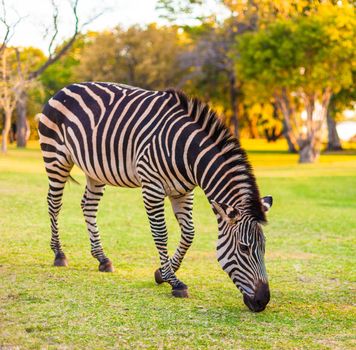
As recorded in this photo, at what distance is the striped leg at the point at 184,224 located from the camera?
7020 mm

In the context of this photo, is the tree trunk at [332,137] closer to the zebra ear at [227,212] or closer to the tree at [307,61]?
the tree at [307,61]

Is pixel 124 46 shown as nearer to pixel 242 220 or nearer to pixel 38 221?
pixel 38 221

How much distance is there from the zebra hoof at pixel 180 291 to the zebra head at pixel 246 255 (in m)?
0.73

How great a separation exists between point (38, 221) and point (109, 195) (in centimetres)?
593

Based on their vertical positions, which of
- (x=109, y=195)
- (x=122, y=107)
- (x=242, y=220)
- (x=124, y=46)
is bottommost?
(x=109, y=195)

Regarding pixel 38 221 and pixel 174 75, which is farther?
pixel 174 75

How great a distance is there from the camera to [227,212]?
19.1 feet

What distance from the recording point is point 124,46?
178 ft

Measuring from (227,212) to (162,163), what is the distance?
42.4 inches

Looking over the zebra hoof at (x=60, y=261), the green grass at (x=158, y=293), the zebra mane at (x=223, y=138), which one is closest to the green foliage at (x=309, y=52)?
the green grass at (x=158, y=293)

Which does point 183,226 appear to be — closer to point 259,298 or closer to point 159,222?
point 159,222

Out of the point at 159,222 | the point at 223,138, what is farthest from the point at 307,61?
the point at 223,138

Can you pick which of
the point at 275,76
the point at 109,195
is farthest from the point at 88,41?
the point at 109,195

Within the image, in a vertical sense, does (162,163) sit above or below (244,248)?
above
